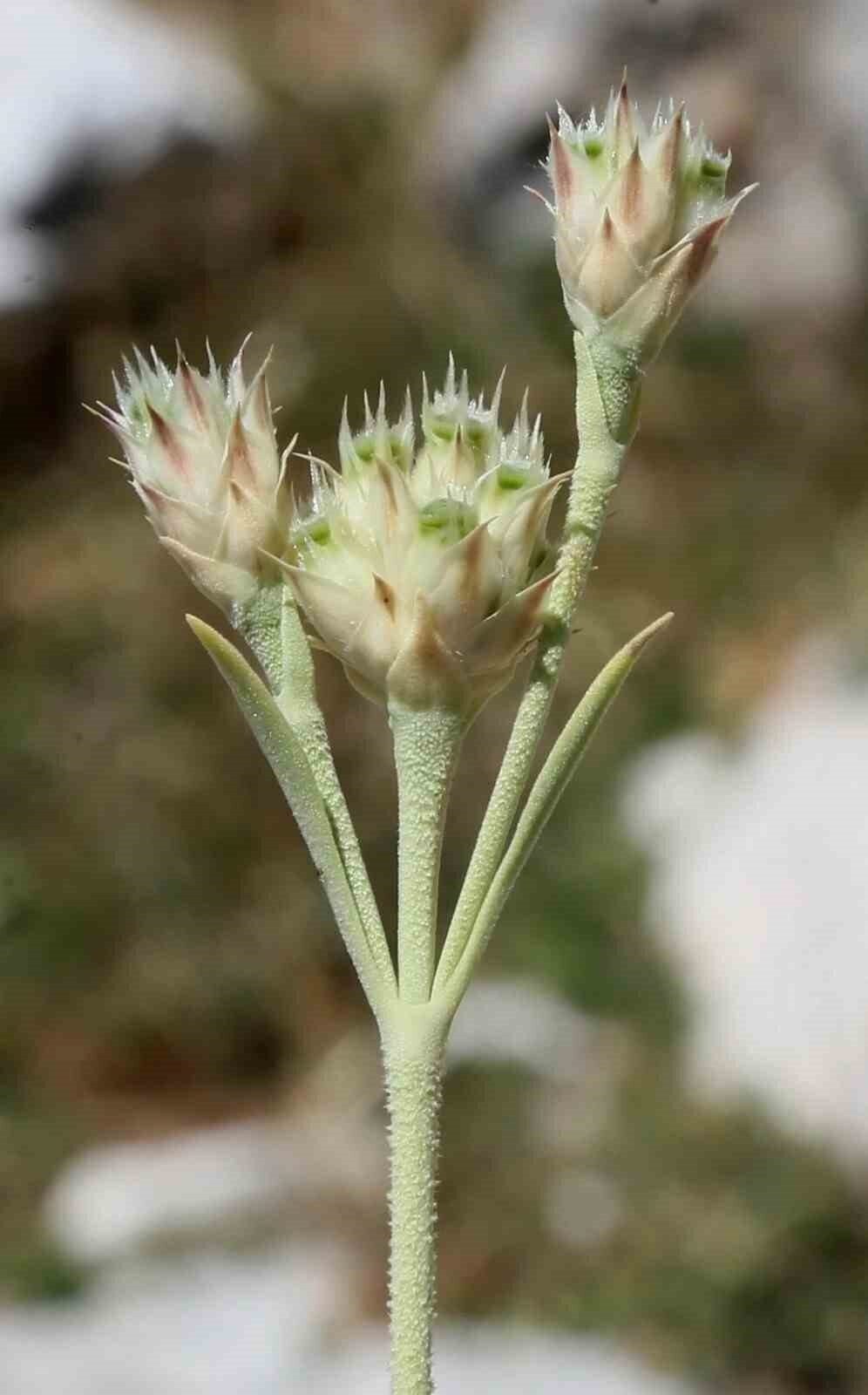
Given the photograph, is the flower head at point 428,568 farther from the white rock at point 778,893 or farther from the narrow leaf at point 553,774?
the white rock at point 778,893

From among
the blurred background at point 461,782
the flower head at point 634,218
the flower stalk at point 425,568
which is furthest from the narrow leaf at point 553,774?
the blurred background at point 461,782

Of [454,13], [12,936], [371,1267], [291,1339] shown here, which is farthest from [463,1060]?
[454,13]

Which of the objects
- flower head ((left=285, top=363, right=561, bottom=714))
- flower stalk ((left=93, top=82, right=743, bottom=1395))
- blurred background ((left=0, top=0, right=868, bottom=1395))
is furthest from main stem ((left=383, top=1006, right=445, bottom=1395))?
blurred background ((left=0, top=0, right=868, bottom=1395))

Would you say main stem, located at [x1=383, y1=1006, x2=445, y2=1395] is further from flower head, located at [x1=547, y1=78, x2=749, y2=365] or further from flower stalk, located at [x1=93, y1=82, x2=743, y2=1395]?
flower head, located at [x1=547, y1=78, x2=749, y2=365]

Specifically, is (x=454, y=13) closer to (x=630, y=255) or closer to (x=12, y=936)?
(x=12, y=936)

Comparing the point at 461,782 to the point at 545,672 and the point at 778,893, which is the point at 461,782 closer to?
the point at 778,893

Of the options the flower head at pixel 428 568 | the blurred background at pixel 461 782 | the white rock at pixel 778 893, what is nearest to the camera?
the flower head at pixel 428 568

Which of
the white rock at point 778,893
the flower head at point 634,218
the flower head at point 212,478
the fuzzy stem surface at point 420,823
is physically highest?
the white rock at point 778,893
